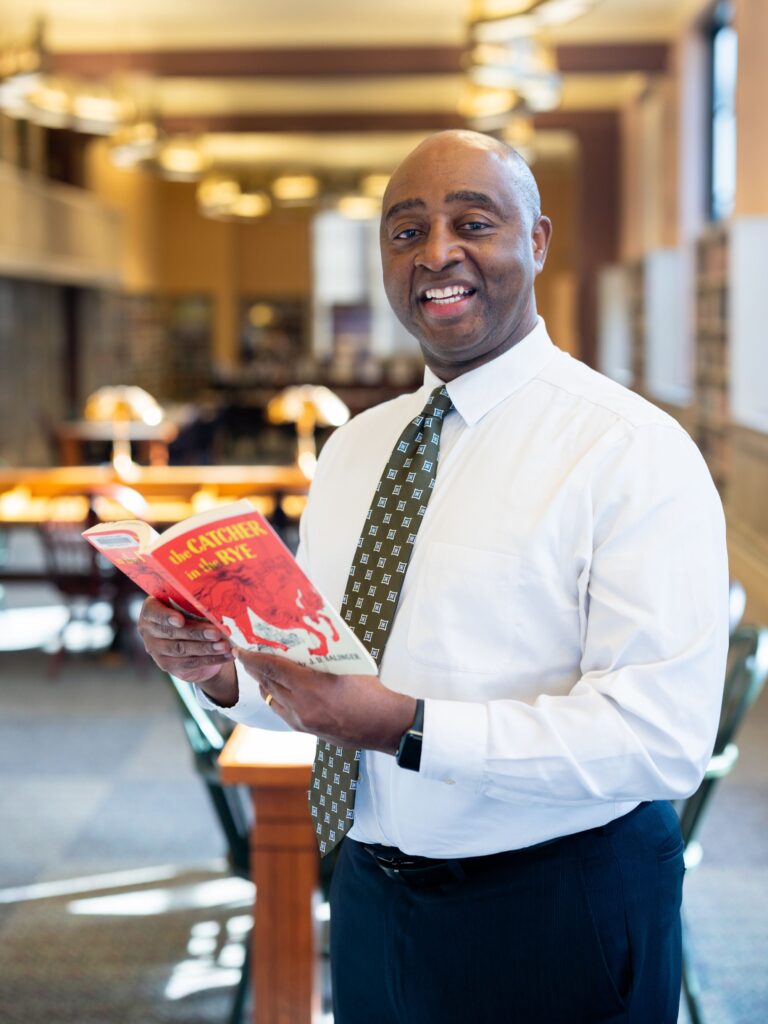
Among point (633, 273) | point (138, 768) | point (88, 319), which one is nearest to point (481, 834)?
point (138, 768)

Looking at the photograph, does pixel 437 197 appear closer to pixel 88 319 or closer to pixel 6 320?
pixel 6 320

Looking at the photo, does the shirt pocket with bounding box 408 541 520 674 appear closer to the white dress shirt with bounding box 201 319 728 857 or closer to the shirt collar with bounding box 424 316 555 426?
the white dress shirt with bounding box 201 319 728 857

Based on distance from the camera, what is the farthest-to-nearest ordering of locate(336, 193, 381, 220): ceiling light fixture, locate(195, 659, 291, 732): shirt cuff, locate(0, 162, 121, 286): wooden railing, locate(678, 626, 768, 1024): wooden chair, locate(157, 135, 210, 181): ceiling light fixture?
locate(336, 193, 381, 220): ceiling light fixture → locate(157, 135, 210, 181): ceiling light fixture → locate(0, 162, 121, 286): wooden railing → locate(678, 626, 768, 1024): wooden chair → locate(195, 659, 291, 732): shirt cuff

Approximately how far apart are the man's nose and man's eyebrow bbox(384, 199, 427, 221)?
3 centimetres

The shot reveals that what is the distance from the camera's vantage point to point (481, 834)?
57.4 inches

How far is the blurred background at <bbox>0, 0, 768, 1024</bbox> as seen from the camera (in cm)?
398

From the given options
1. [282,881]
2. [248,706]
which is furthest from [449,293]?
[282,881]

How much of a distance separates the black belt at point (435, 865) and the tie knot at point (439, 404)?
521mm

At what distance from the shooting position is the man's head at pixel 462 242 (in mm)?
1473

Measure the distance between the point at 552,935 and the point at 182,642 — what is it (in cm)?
53

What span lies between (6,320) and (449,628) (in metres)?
13.5

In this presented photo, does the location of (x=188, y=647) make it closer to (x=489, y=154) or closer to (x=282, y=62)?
(x=489, y=154)

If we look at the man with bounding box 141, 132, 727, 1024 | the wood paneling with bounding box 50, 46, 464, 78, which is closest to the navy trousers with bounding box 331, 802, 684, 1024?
the man with bounding box 141, 132, 727, 1024

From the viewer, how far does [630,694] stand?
1300 millimetres
